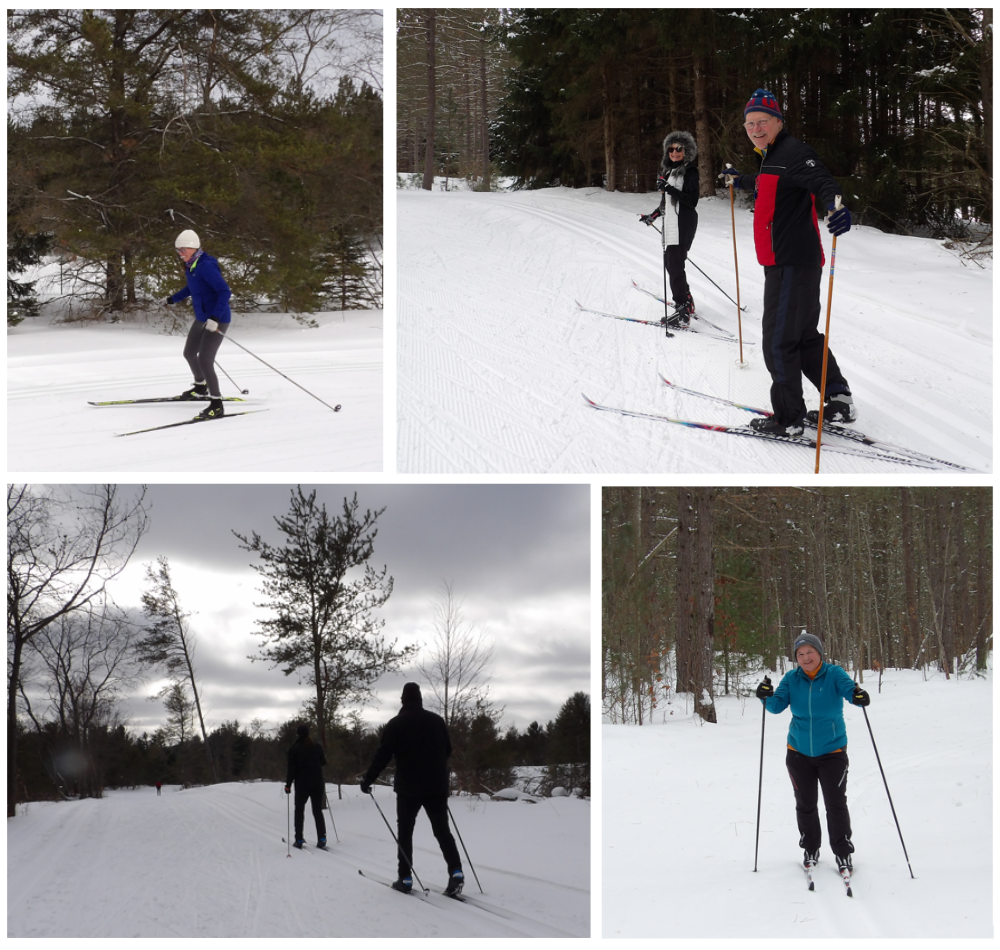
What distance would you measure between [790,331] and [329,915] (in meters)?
3.85

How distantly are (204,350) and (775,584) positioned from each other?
7.60m

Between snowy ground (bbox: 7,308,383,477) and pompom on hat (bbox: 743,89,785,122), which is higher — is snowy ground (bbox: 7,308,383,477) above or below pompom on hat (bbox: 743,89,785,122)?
below

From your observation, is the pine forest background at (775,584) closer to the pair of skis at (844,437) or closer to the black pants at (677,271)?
the black pants at (677,271)

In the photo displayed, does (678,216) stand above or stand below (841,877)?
above

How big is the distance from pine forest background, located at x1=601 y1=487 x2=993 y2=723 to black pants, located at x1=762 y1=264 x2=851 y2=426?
3040 millimetres

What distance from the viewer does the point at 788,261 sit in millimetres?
3879

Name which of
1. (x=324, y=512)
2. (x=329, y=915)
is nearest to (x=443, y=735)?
(x=329, y=915)

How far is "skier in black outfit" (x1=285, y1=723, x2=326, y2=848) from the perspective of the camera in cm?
525

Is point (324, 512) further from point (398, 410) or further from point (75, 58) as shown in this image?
point (75, 58)

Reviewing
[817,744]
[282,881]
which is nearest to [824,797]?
[817,744]

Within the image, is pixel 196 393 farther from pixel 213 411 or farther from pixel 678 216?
pixel 678 216

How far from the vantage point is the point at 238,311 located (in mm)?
9195

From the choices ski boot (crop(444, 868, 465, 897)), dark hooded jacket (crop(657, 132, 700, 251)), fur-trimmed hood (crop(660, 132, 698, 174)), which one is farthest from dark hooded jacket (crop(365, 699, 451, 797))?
fur-trimmed hood (crop(660, 132, 698, 174))

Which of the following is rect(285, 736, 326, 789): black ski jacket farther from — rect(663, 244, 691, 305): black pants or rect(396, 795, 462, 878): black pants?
rect(663, 244, 691, 305): black pants
